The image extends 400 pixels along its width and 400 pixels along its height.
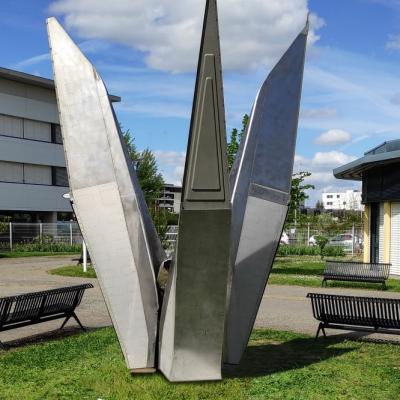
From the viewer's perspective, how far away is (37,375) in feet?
27.3

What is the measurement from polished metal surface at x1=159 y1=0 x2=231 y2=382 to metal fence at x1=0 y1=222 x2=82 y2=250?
33.3 m

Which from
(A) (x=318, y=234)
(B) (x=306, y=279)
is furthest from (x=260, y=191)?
(A) (x=318, y=234)

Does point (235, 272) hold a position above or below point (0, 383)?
above

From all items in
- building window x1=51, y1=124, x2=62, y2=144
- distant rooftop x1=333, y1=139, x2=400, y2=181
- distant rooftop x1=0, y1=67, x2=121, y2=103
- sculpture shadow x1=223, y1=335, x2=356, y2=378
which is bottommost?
sculpture shadow x1=223, y1=335, x2=356, y2=378

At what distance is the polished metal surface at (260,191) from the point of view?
814cm

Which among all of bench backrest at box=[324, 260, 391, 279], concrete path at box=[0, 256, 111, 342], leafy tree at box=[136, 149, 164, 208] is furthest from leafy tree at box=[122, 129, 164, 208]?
bench backrest at box=[324, 260, 391, 279]

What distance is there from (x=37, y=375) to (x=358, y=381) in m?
4.20

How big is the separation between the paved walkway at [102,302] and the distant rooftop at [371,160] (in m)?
5.16

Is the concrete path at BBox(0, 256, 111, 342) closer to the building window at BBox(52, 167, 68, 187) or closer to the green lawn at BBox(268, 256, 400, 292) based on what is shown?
the green lawn at BBox(268, 256, 400, 292)

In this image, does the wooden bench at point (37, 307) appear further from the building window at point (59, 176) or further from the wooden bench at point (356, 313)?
the building window at point (59, 176)

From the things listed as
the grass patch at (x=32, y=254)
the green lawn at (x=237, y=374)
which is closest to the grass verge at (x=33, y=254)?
the grass patch at (x=32, y=254)

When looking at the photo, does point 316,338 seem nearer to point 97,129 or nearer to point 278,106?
point 278,106

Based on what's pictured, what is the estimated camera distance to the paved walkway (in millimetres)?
12125

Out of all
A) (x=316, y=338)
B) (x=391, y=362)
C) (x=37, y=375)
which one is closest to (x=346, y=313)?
(x=316, y=338)
